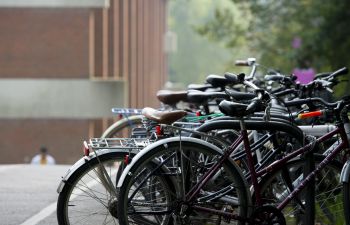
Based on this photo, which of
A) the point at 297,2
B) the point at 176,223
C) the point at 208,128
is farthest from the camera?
the point at 297,2

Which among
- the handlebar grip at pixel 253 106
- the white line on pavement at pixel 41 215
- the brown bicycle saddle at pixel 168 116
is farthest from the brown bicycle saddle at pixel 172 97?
the handlebar grip at pixel 253 106

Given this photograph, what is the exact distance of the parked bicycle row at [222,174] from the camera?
A: 5.58 metres

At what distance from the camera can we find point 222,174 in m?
5.68

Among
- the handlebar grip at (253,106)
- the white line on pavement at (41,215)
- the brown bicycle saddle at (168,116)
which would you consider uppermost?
the handlebar grip at (253,106)

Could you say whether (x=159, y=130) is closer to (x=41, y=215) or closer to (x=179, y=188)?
(x=179, y=188)

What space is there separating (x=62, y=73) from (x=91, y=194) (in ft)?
96.1

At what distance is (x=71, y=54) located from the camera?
114ft

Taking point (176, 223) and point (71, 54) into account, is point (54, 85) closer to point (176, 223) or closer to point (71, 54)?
point (71, 54)

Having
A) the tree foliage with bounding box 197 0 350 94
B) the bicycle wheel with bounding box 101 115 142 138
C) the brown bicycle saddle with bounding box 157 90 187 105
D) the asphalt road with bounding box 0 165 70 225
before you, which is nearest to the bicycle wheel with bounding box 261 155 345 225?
the brown bicycle saddle with bounding box 157 90 187 105

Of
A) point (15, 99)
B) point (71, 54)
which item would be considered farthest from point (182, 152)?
point (71, 54)

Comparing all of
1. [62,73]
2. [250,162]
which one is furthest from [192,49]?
[250,162]

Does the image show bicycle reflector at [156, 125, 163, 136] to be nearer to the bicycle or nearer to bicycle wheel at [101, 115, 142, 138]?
the bicycle

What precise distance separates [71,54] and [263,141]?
28.9m

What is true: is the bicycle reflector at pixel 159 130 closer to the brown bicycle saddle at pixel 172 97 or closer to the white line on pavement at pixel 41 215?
the brown bicycle saddle at pixel 172 97
